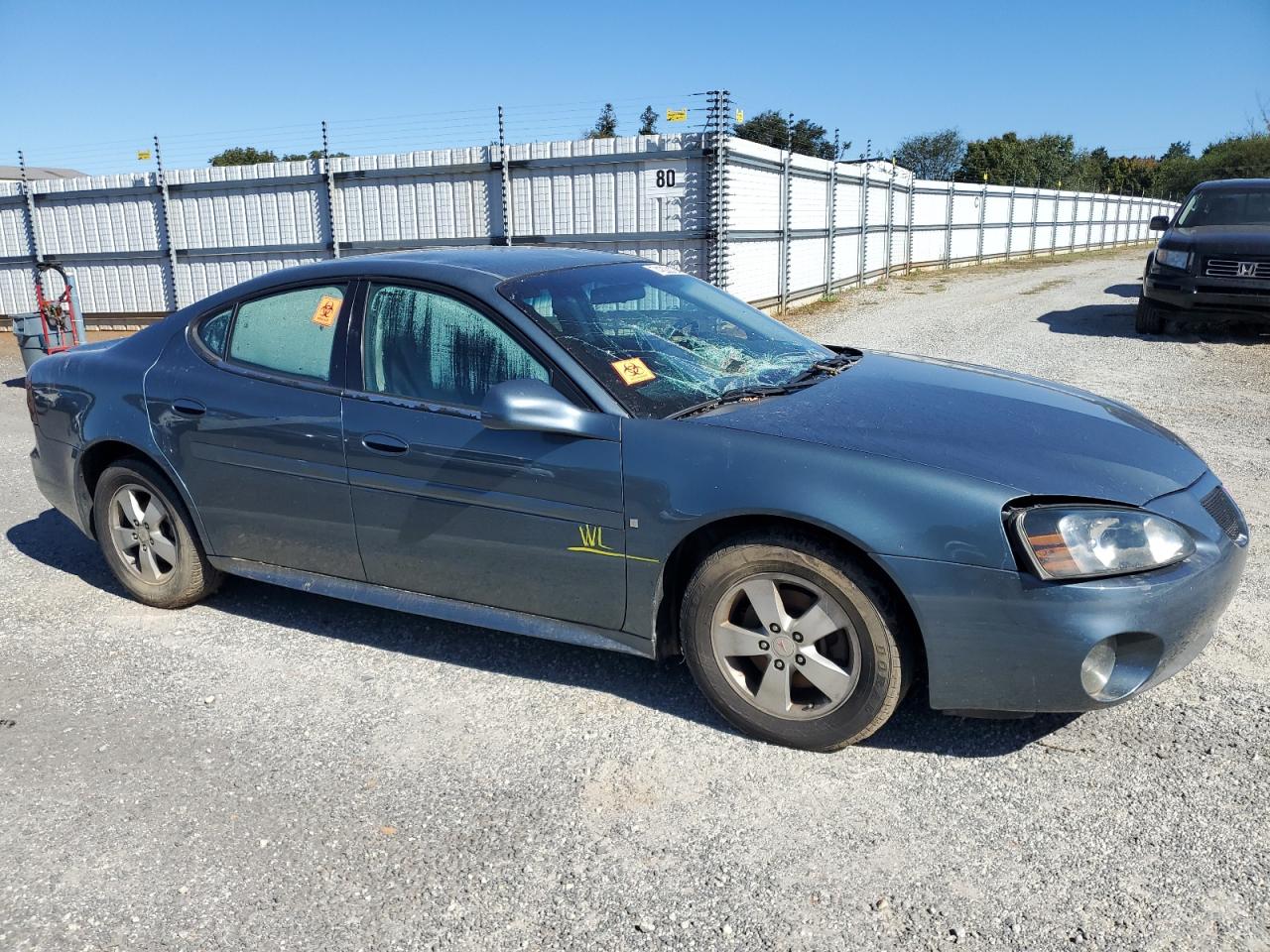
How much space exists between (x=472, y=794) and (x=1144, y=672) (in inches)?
79.3

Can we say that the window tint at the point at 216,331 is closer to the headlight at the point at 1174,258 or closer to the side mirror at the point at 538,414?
the side mirror at the point at 538,414

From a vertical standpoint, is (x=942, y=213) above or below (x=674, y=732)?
above

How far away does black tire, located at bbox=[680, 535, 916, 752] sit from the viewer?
2.97 meters

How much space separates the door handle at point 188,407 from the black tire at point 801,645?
223cm

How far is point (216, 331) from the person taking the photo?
168 inches

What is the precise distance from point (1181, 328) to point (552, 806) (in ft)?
43.1

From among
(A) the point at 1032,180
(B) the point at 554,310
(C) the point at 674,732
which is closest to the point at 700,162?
(B) the point at 554,310

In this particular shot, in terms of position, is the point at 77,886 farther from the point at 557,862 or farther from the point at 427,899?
the point at 557,862

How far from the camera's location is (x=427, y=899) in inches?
101

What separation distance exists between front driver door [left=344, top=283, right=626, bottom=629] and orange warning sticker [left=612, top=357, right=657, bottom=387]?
25 cm

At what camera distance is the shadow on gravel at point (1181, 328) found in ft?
41.0

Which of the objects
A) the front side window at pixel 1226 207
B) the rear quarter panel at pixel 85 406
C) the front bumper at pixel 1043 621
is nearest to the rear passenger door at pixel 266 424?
the rear quarter panel at pixel 85 406

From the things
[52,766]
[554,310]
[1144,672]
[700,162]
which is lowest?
[52,766]

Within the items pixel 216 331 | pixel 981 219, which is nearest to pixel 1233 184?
pixel 216 331
